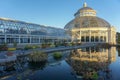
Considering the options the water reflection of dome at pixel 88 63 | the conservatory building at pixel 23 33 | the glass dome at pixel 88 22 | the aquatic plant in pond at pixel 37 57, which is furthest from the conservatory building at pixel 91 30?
the aquatic plant in pond at pixel 37 57

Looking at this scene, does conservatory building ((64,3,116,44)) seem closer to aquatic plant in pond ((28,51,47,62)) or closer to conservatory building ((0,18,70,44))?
conservatory building ((0,18,70,44))

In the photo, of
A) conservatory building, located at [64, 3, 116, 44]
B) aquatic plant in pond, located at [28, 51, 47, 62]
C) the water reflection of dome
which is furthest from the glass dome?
aquatic plant in pond, located at [28, 51, 47, 62]

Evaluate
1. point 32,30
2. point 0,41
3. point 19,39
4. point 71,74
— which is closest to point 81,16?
point 32,30

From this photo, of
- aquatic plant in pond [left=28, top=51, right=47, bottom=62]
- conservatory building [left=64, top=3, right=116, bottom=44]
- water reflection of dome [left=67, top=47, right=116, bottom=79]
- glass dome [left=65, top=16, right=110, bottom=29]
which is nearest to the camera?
water reflection of dome [left=67, top=47, right=116, bottom=79]

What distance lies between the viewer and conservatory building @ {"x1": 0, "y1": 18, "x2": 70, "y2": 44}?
4150 cm

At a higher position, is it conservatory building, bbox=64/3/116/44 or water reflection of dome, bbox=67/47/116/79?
conservatory building, bbox=64/3/116/44

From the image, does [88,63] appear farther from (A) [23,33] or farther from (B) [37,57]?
(A) [23,33]

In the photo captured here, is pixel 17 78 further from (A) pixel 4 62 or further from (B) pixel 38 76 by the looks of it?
(A) pixel 4 62

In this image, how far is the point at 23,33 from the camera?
47.5m

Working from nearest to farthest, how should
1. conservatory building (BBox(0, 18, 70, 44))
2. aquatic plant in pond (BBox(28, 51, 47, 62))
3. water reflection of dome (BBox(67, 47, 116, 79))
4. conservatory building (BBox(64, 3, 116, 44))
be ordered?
water reflection of dome (BBox(67, 47, 116, 79))
aquatic plant in pond (BBox(28, 51, 47, 62))
conservatory building (BBox(0, 18, 70, 44))
conservatory building (BBox(64, 3, 116, 44))

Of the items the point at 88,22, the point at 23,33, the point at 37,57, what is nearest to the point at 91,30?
the point at 88,22

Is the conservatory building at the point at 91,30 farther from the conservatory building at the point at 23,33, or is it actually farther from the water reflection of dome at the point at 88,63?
the water reflection of dome at the point at 88,63

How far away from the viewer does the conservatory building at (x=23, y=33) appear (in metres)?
41.5

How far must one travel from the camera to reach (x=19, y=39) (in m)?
45.6
